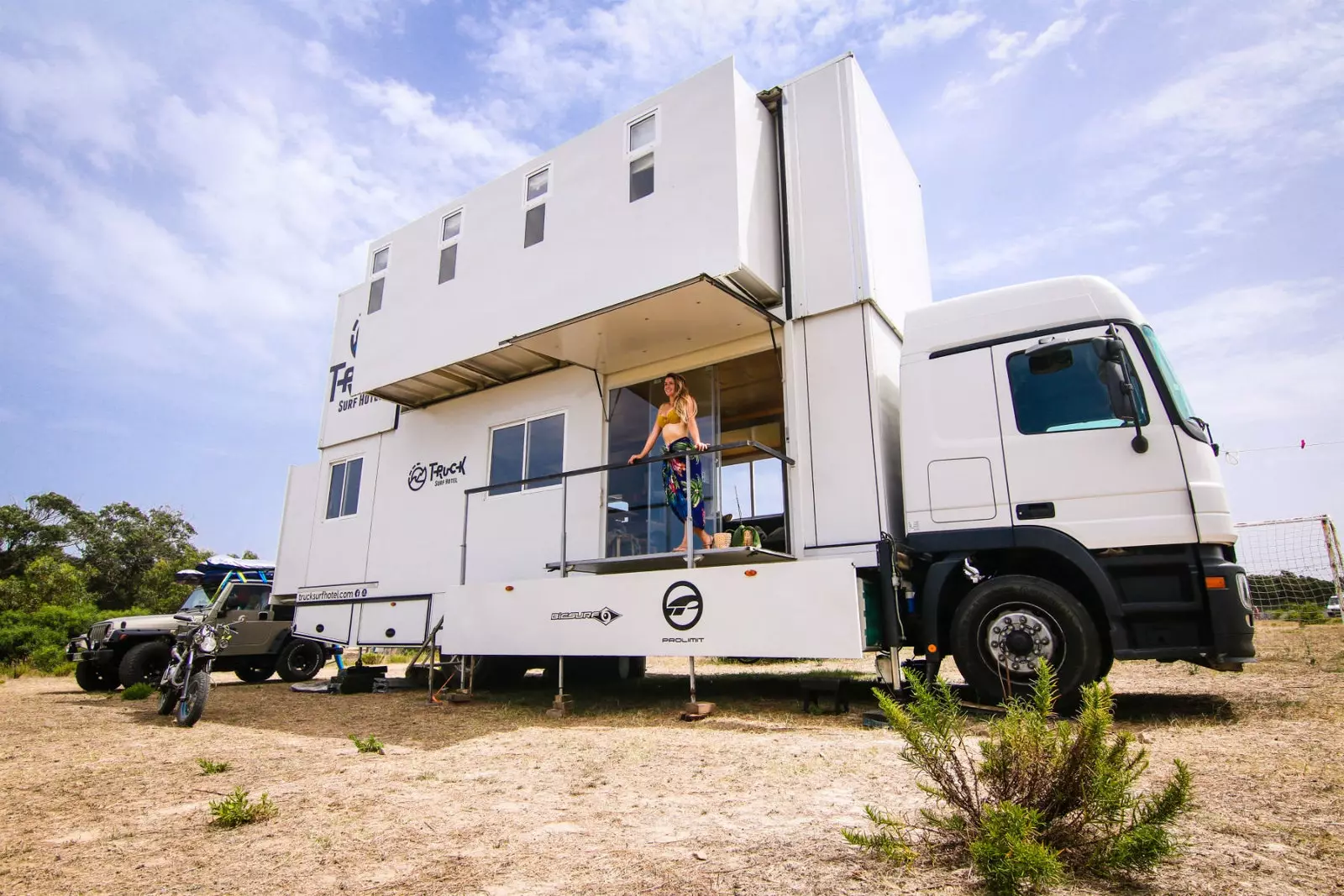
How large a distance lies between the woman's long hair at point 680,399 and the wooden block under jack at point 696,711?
275 cm

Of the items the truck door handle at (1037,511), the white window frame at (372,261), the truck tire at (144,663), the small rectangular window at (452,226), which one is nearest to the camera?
the truck door handle at (1037,511)

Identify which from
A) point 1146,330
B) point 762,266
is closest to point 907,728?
point 1146,330

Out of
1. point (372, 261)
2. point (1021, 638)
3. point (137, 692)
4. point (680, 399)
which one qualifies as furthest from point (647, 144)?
point (137, 692)

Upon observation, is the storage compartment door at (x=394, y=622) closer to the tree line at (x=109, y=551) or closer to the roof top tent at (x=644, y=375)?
the roof top tent at (x=644, y=375)

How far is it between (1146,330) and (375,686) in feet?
30.8

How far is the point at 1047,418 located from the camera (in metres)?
5.80

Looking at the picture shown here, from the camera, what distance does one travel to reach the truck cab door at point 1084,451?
5320 millimetres

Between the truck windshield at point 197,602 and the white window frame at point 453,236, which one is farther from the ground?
the white window frame at point 453,236

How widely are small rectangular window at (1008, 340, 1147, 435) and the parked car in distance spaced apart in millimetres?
9042

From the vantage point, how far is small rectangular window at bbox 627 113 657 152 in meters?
8.17

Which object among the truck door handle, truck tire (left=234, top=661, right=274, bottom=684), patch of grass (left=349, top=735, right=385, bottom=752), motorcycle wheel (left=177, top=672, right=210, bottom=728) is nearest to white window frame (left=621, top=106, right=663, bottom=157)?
the truck door handle

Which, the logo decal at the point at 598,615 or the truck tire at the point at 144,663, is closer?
the logo decal at the point at 598,615

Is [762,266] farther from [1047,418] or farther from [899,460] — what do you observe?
[1047,418]

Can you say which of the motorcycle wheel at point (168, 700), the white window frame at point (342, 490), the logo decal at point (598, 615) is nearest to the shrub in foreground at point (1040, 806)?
the logo decal at point (598, 615)
